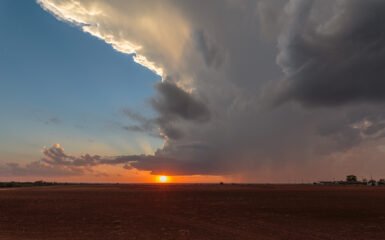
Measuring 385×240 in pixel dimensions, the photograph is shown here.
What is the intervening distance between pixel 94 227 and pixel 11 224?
307 inches

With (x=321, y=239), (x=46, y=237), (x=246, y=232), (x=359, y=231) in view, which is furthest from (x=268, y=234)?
(x=46, y=237)

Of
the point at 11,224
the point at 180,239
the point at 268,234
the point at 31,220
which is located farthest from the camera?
the point at 31,220

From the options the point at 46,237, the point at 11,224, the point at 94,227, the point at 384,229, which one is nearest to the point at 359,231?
the point at 384,229

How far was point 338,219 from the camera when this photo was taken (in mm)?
23969

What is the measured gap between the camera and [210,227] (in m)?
19.5

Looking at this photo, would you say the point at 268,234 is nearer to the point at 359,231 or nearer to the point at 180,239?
the point at 180,239

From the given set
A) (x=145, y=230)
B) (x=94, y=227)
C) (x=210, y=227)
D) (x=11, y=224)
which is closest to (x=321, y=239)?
(x=210, y=227)

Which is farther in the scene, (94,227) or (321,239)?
(94,227)

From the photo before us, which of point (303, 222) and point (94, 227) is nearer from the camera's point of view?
point (94, 227)

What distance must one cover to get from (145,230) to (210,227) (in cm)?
515

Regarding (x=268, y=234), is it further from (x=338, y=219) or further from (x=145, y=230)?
(x=338, y=219)

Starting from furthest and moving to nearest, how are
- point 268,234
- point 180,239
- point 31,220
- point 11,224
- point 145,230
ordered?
1. point 31,220
2. point 11,224
3. point 145,230
4. point 268,234
5. point 180,239

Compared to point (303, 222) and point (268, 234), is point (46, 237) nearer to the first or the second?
point (268, 234)

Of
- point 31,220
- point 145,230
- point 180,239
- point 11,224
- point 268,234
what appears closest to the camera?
point 180,239
